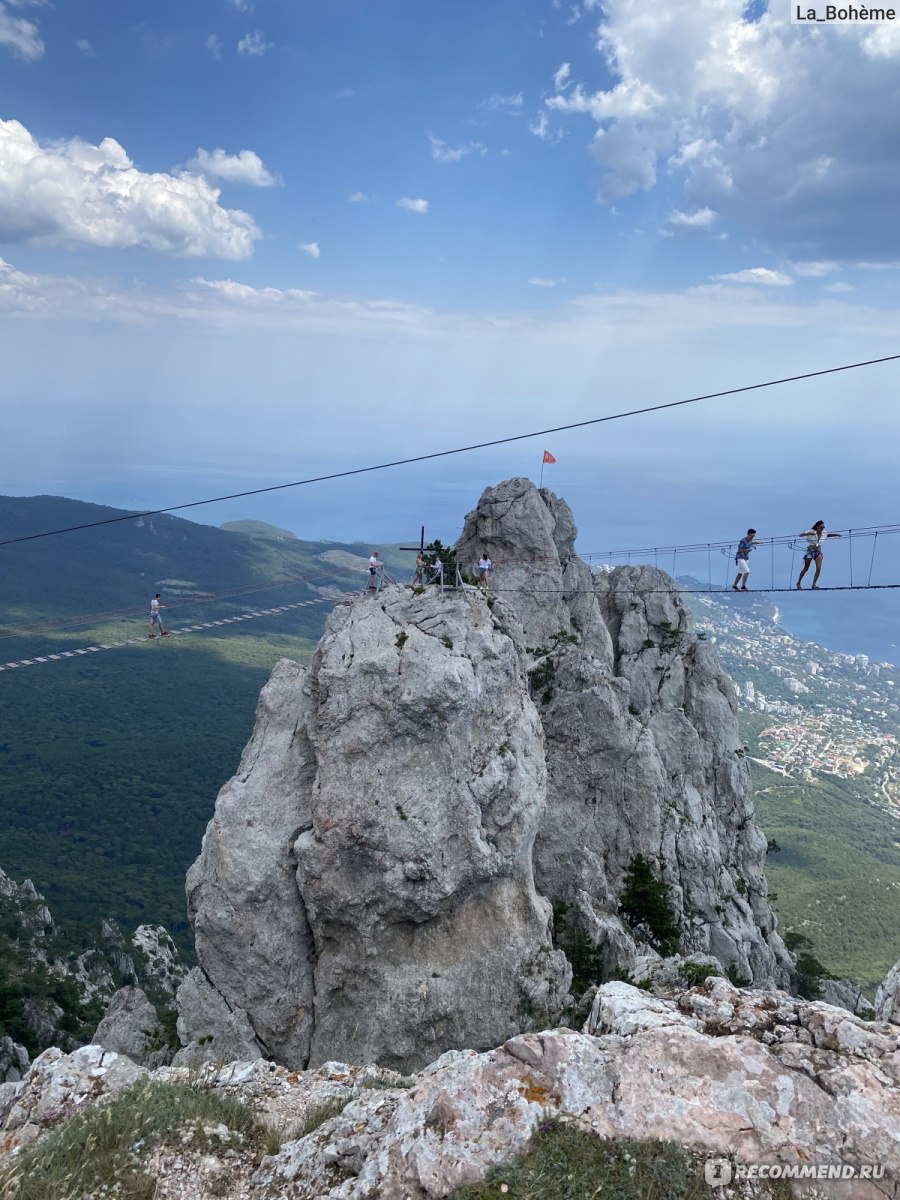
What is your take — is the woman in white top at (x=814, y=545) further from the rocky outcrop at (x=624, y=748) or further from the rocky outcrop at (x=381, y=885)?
the rocky outcrop at (x=624, y=748)

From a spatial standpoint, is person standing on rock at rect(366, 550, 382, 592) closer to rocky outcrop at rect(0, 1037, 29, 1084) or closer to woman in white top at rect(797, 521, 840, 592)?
woman in white top at rect(797, 521, 840, 592)

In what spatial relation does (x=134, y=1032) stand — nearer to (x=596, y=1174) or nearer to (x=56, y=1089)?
(x=56, y=1089)

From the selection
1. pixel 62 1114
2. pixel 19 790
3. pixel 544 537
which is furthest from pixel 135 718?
pixel 62 1114

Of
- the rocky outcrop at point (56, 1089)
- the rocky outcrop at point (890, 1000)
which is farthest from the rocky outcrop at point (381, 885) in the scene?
the rocky outcrop at point (890, 1000)

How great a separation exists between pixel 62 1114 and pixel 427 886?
14.5 m

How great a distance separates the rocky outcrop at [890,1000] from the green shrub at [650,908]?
20075mm

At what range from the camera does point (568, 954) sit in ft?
100

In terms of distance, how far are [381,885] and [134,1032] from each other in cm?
1568

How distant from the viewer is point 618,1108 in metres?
10.2

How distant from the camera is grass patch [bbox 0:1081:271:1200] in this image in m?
9.73

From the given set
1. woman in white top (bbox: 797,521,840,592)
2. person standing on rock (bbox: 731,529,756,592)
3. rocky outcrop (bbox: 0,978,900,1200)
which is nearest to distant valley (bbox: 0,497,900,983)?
person standing on rock (bbox: 731,529,756,592)

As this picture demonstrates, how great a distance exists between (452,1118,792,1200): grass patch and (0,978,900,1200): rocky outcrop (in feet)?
0.50

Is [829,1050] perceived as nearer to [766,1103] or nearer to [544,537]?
[766,1103]

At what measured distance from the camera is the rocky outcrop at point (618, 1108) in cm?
945
